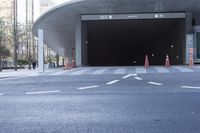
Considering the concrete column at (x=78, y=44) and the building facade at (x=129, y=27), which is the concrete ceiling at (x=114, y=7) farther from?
the concrete column at (x=78, y=44)

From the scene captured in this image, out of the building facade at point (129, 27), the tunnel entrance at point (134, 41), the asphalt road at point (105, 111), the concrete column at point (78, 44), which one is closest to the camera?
the asphalt road at point (105, 111)

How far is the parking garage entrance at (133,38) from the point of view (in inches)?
1490

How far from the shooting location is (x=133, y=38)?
182ft

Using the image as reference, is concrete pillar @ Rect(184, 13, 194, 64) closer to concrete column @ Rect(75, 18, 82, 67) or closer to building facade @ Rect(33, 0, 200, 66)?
building facade @ Rect(33, 0, 200, 66)

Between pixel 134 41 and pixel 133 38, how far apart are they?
7.30 feet

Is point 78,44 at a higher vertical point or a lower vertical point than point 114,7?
lower

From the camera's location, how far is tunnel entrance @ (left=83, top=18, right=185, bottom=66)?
A: 139ft

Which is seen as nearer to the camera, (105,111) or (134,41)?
(105,111)

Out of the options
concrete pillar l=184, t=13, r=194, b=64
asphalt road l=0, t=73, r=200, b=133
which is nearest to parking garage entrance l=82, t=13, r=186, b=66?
concrete pillar l=184, t=13, r=194, b=64

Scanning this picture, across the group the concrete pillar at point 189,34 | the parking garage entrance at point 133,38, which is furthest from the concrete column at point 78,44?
the concrete pillar at point 189,34

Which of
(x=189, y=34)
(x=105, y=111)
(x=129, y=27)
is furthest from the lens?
(x=129, y=27)

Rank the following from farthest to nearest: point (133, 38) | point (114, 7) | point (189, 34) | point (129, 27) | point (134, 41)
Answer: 1. point (134, 41)
2. point (133, 38)
3. point (129, 27)
4. point (189, 34)
5. point (114, 7)

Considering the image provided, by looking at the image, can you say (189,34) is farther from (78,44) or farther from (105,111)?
(105,111)

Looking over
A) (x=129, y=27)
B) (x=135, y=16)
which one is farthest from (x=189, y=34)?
(x=129, y=27)
